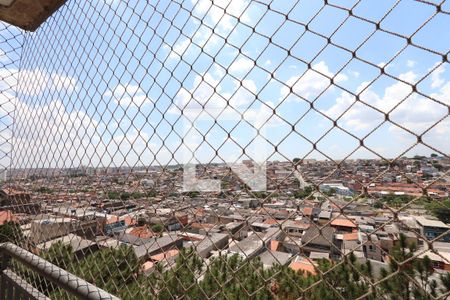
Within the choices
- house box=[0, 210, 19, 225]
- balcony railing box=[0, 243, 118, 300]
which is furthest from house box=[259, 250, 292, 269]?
house box=[0, 210, 19, 225]

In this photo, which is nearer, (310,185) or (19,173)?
(310,185)

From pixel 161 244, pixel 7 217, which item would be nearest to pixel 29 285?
pixel 161 244

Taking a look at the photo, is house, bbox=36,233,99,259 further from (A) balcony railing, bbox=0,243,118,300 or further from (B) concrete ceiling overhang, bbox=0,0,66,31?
(B) concrete ceiling overhang, bbox=0,0,66,31

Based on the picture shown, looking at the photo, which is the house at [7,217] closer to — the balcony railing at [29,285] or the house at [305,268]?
the balcony railing at [29,285]

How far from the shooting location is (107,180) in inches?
52.2

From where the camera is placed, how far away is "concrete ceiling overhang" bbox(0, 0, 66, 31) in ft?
4.53

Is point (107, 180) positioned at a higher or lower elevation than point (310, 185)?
higher

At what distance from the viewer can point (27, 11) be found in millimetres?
1464

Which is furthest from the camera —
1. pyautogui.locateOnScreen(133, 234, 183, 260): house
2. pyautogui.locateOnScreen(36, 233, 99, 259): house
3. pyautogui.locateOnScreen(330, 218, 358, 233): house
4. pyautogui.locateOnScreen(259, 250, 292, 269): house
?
pyautogui.locateOnScreen(36, 233, 99, 259): house

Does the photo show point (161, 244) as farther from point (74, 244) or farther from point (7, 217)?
point (7, 217)

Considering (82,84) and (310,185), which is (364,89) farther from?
(82,84)

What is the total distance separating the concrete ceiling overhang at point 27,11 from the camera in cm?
138

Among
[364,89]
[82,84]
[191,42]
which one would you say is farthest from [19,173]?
[364,89]

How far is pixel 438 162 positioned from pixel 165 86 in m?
0.74
